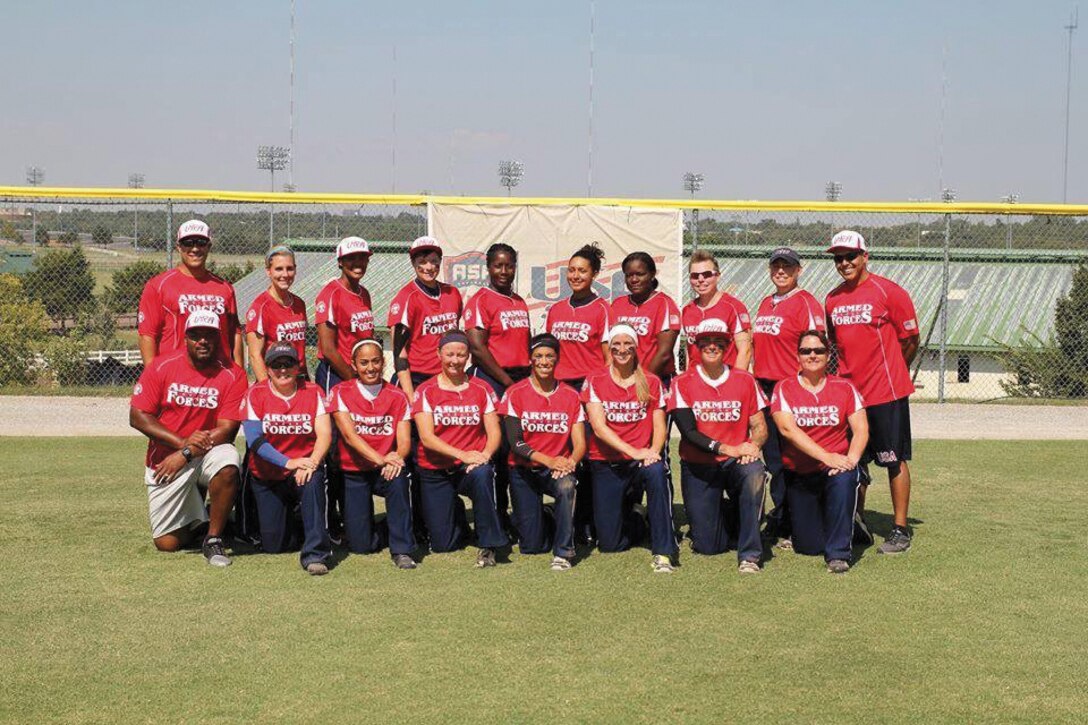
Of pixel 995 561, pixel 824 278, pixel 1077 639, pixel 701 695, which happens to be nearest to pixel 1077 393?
pixel 995 561

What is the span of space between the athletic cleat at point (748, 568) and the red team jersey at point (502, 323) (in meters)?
1.87

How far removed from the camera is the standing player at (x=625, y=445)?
639 centimetres

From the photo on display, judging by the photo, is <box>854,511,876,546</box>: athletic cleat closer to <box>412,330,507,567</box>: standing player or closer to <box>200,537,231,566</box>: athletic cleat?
<box>412,330,507,567</box>: standing player

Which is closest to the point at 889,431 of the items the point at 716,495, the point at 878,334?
the point at 878,334

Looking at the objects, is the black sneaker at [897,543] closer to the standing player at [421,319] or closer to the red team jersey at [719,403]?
the red team jersey at [719,403]

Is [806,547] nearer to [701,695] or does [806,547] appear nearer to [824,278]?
[701,695]

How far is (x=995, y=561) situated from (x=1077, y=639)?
133cm

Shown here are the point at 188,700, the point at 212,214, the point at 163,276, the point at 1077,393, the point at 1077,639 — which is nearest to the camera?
the point at 188,700

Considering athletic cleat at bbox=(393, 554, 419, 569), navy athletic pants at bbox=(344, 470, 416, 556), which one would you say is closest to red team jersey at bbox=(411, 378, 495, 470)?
navy athletic pants at bbox=(344, 470, 416, 556)

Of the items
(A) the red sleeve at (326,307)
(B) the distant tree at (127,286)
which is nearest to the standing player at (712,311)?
(A) the red sleeve at (326,307)

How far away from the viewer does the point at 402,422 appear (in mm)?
6582

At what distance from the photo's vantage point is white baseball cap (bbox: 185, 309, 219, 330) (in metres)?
6.39

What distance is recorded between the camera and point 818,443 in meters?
6.54

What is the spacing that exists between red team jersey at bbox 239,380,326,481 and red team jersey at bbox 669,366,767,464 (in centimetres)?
Result: 191
